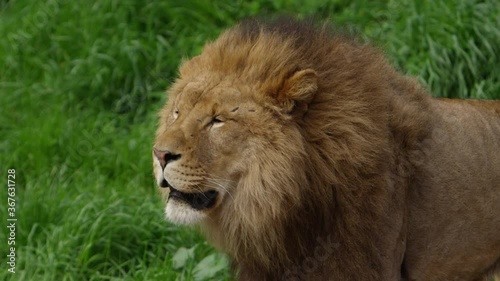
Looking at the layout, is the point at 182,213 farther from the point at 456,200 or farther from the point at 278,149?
the point at 456,200

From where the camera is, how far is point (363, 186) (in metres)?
3.80

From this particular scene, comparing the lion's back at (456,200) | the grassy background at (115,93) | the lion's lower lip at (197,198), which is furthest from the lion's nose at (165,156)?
the grassy background at (115,93)

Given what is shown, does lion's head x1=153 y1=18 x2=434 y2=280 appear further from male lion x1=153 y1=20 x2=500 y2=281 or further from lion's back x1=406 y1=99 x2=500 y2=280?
lion's back x1=406 y1=99 x2=500 y2=280

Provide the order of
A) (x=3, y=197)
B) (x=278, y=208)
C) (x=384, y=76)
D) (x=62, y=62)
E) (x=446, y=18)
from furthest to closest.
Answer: (x=62, y=62), (x=446, y=18), (x=3, y=197), (x=384, y=76), (x=278, y=208)

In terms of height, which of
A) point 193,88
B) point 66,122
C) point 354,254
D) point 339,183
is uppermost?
point 193,88

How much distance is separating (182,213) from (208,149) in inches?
10.6

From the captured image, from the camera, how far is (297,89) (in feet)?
12.2

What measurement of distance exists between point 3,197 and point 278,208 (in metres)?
2.57

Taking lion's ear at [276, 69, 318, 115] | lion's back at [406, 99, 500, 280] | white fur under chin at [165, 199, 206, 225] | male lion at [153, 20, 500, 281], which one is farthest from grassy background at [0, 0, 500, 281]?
lion's ear at [276, 69, 318, 115]

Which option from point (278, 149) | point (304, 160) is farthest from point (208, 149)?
point (304, 160)

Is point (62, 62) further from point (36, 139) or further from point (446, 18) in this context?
point (446, 18)

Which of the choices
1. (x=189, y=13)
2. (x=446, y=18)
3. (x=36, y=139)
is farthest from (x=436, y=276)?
(x=189, y=13)

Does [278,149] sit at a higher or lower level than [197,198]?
higher

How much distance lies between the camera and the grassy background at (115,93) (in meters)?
5.36
